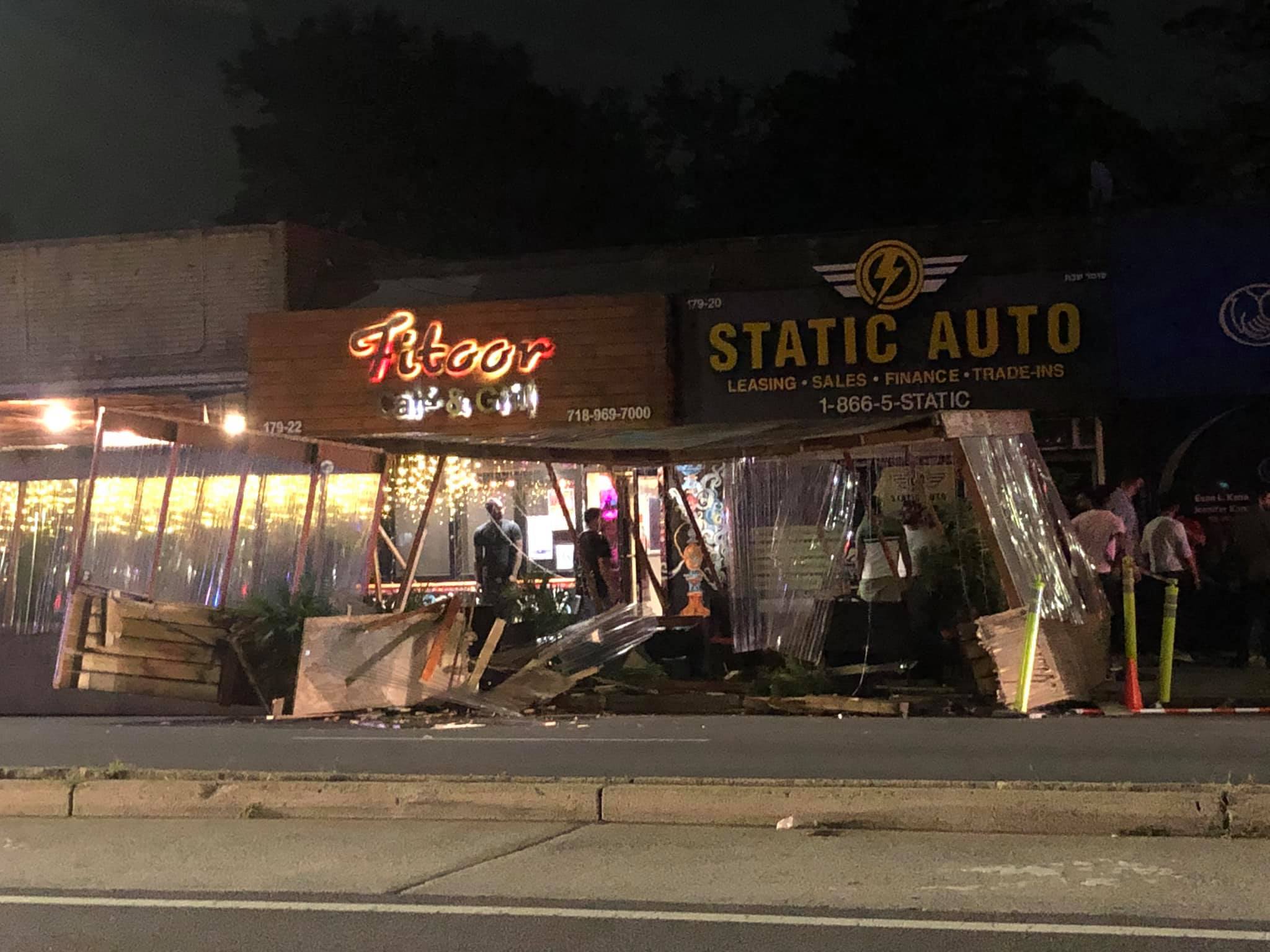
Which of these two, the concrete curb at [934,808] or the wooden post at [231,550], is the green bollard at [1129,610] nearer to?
the concrete curb at [934,808]

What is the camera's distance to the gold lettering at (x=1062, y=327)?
1744 centimetres

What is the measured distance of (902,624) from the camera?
13.9 meters

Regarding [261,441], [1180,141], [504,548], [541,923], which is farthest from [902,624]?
[1180,141]

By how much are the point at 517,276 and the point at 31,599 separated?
7572mm

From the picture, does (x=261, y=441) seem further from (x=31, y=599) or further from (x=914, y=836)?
(x=914, y=836)

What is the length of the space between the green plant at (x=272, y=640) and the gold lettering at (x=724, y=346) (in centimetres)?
670

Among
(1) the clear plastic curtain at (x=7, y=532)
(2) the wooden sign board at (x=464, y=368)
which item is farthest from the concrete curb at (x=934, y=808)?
(2) the wooden sign board at (x=464, y=368)

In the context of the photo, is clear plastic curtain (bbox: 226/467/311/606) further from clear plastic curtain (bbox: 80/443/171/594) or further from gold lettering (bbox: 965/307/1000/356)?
gold lettering (bbox: 965/307/1000/356)

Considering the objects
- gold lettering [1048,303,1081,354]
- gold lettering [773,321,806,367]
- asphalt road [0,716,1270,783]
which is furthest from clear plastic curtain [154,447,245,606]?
gold lettering [1048,303,1081,354]

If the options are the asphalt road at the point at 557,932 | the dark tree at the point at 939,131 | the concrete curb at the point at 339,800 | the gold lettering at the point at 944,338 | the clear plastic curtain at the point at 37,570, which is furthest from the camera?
the dark tree at the point at 939,131

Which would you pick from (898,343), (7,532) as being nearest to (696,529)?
(898,343)

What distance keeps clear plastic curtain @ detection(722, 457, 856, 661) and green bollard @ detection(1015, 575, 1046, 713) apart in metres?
2.27

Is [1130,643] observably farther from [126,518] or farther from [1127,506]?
[126,518]

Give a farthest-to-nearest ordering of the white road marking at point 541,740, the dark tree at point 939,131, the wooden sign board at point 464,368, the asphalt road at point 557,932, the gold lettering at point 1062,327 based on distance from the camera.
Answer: the dark tree at point 939,131 < the wooden sign board at point 464,368 < the gold lettering at point 1062,327 < the white road marking at point 541,740 < the asphalt road at point 557,932
